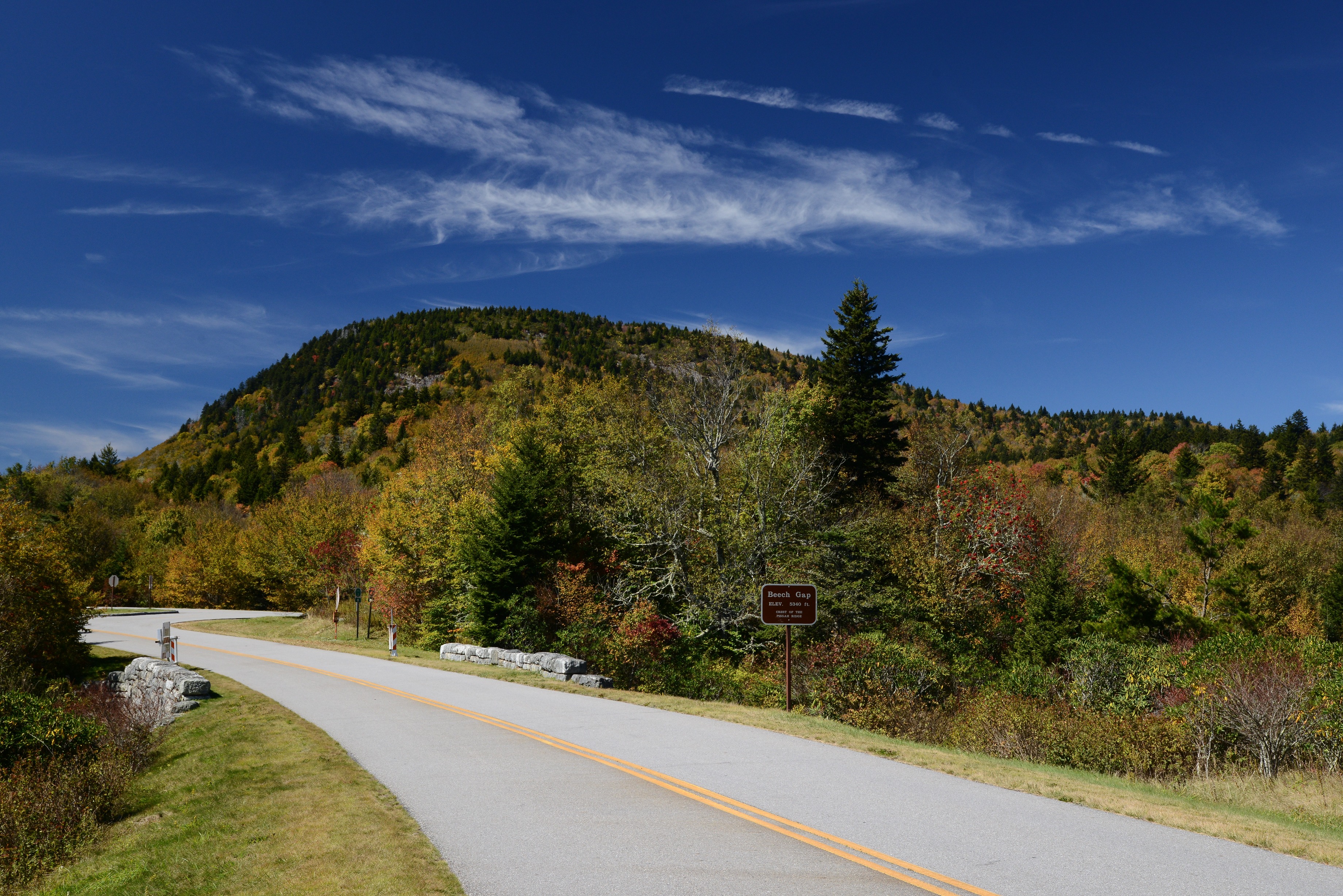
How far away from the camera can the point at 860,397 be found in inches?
1606

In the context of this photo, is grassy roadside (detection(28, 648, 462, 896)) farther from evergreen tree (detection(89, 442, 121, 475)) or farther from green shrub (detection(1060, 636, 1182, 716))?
evergreen tree (detection(89, 442, 121, 475))

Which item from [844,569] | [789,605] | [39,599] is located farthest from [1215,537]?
[39,599]

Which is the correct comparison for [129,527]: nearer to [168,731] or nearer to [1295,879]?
[168,731]

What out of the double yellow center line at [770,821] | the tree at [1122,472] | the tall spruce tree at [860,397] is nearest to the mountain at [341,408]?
the tall spruce tree at [860,397]

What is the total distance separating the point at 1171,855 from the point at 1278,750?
9.48 m

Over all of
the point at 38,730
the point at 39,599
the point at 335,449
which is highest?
the point at 335,449

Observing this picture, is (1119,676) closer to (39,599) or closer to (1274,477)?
(39,599)

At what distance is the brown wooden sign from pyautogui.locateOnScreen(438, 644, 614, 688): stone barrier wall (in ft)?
15.8

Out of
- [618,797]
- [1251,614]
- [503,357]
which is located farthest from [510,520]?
[503,357]

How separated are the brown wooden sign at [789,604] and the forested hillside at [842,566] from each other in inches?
130

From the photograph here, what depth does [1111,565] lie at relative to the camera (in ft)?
96.6

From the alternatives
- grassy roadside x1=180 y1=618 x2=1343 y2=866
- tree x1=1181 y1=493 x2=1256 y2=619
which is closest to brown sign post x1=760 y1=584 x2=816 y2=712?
grassy roadside x1=180 y1=618 x2=1343 y2=866

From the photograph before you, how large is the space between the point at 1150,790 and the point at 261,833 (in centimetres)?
1108

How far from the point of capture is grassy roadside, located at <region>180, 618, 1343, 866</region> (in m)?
7.23
